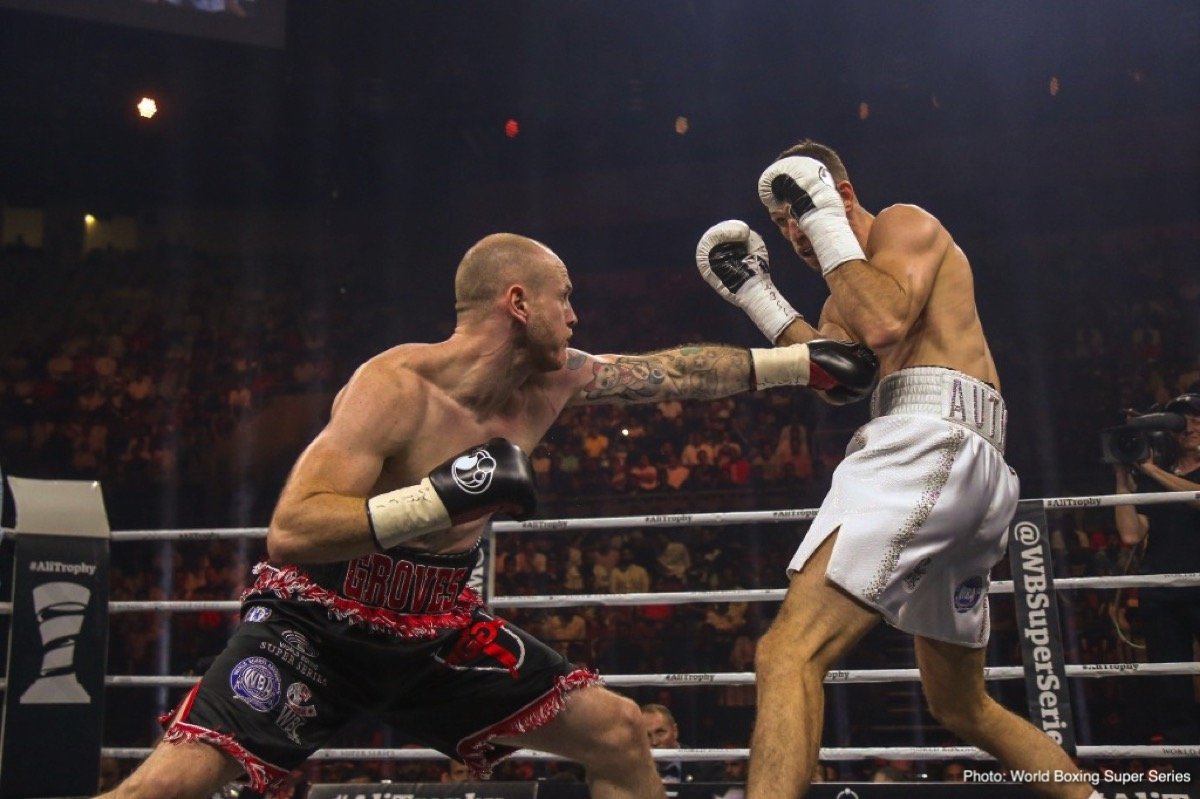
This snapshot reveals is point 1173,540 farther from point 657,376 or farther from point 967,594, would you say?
point 657,376

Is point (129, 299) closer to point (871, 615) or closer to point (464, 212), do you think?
point (464, 212)

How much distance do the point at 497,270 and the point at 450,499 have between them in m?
0.63

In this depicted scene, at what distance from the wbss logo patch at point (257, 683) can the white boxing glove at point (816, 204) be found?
140 cm

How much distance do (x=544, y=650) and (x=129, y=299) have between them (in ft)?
32.3

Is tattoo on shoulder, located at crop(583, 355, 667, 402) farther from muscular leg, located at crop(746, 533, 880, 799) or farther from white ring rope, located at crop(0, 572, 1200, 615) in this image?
white ring rope, located at crop(0, 572, 1200, 615)

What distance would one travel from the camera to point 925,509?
7.29ft

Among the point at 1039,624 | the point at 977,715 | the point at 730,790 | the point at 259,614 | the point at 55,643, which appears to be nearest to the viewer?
the point at 259,614

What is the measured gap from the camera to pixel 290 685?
2.11 m

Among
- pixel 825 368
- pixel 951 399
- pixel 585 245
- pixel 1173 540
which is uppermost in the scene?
pixel 585 245

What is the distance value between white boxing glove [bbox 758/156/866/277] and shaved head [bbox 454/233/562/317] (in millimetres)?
584

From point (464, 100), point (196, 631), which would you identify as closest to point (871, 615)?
point (196, 631)

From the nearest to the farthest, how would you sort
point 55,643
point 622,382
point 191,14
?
1. point 622,382
2. point 55,643
3. point 191,14

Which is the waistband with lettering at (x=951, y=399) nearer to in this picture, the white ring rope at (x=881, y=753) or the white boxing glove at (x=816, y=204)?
the white boxing glove at (x=816, y=204)

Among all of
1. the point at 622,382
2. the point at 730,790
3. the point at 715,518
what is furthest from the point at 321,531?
the point at 715,518
